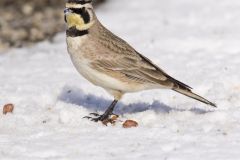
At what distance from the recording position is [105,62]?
23.0 feet

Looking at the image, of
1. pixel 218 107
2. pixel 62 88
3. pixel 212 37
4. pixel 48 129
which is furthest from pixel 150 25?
pixel 48 129

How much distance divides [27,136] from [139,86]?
4.00ft

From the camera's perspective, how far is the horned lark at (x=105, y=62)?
695 centimetres

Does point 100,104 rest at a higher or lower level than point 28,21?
higher

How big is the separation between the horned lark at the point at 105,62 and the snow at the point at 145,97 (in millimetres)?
305

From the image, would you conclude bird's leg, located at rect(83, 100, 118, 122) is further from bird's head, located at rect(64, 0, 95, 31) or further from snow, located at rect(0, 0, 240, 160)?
bird's head, located at rect(64, 0, 95, 31)

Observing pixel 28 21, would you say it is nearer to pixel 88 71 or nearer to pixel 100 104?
pixel 100 104

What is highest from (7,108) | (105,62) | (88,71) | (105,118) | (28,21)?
(105,62)

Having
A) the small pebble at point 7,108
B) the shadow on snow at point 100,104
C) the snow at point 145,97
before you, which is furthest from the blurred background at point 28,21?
the small pebble at point 7,108

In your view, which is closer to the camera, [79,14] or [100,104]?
[79,14]

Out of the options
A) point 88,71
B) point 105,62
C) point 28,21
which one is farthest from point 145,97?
point 28,21

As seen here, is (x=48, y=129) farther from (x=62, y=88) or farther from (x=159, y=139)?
(x=62, y=88)

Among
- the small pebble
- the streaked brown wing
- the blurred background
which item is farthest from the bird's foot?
the blurred background

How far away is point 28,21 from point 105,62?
5.04 metres
